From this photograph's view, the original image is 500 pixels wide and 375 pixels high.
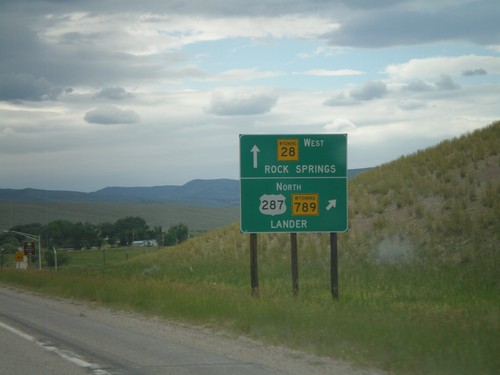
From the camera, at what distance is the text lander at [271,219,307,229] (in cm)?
1866

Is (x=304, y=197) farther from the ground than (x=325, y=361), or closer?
farther from the ground

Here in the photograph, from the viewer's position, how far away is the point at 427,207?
33.2 meters

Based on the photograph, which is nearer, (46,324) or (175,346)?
(175,346)

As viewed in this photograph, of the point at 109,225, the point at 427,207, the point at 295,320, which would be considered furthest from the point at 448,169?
the point at 109,225

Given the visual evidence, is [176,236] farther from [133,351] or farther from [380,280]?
[133,351]

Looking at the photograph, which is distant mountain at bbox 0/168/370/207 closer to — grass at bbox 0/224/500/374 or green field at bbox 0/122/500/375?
green field at bbox 0/122/500/375

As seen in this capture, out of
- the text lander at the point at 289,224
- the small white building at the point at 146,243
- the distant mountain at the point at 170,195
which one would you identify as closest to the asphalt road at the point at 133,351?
the text lander at the point at 289,224

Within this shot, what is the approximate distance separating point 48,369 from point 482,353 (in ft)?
20.0

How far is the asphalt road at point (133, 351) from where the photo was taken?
32.8ft

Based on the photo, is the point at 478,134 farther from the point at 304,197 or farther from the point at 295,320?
the point at 295,320

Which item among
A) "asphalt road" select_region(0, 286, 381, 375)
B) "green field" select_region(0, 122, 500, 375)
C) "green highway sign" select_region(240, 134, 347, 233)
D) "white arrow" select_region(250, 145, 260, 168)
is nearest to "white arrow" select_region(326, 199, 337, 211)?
"green highway sign" select_region(240, 134, 347, 233)

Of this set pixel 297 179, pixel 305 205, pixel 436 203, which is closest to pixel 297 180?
pixel 297 179

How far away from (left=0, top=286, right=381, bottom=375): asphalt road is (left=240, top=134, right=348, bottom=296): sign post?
4.61 metres

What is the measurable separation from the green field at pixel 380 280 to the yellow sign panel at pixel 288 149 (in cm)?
365
